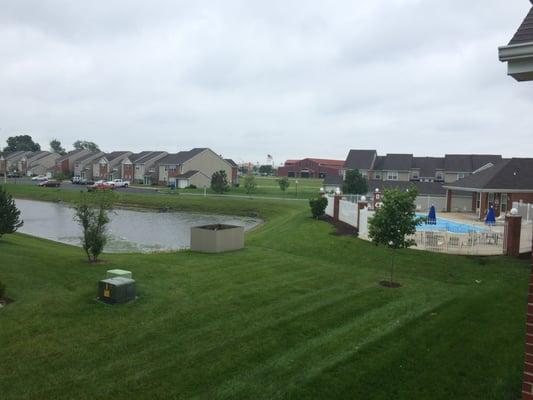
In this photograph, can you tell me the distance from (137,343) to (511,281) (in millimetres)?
12843

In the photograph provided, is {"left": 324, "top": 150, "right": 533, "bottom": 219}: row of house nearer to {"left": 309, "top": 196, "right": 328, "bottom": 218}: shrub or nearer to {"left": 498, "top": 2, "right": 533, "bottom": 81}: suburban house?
{"left": 309, "top": 196, "right": 328, "bottom": 218}: shrub

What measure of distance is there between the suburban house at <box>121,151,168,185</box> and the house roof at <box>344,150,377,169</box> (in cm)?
4060

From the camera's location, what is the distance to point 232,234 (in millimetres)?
21797

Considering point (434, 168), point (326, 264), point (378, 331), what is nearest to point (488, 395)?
point (378, 331)

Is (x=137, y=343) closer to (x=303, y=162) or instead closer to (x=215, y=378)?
(x=215, y=378)

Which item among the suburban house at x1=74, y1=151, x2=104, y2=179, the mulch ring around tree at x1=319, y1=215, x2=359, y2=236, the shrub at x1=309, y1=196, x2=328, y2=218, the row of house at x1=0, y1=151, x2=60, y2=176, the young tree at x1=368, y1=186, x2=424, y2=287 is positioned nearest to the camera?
the young tree at x1=368, y1=186, x2=424, y2=287

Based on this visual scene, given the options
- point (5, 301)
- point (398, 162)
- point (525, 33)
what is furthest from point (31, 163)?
point (525, 33)

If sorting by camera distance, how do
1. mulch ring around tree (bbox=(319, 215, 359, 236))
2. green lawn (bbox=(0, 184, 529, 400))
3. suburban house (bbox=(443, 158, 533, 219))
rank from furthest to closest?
suburban house (bbox=(443, 158, 533, 219)), mulch ring around tree (bbox=(319, 215, 359, 236)), green lawn (bbox=(0, 184, 529, 400))

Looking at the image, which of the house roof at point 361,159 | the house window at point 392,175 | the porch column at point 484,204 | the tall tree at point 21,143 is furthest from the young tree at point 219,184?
the tall tree at point 21,143

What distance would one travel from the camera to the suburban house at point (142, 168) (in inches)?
3750

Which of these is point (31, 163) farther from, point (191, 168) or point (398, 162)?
point (398, 162)


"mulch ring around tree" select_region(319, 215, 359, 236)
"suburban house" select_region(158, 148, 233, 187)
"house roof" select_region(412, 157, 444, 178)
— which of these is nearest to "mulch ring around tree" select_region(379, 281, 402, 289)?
"mulch ring around tree" select_region(319, 215, 359, 236)

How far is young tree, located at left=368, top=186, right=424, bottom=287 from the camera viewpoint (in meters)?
15.8

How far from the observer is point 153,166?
9625 cm
